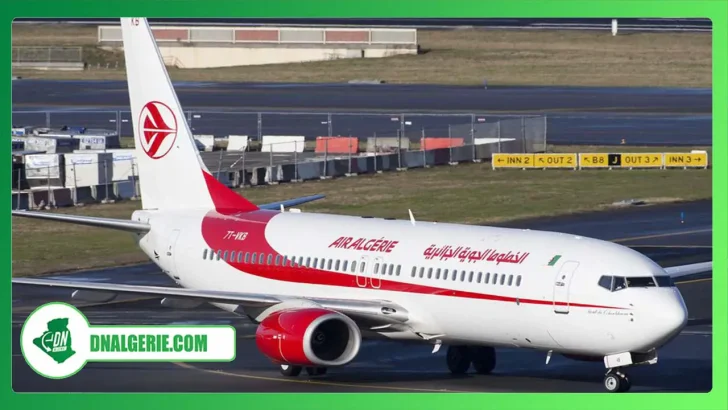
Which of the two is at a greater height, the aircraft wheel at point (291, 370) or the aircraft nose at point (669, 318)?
the aircraft nose at point (669, 318)

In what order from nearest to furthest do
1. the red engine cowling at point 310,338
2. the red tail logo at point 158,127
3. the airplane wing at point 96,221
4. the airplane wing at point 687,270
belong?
the red engine cowling at point 310,338 < the airplane wing at point 687,270 < the airplane wing at point 96,221 < the red tail logo at point 158,127

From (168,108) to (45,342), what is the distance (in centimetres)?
1649

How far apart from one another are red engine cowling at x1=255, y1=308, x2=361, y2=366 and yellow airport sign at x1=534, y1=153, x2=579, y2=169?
56351 mm

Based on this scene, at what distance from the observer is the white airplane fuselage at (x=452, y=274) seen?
37.3 metres

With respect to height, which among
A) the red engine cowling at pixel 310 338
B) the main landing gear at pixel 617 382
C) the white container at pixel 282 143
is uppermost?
the white container at pixel 282 143

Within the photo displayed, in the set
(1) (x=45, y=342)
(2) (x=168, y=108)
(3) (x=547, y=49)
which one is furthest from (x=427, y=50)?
(1) (x=45, y=342)

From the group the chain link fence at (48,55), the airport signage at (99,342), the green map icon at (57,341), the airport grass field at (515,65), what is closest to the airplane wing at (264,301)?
the airport signage at (99,342)

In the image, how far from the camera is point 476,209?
78625mm

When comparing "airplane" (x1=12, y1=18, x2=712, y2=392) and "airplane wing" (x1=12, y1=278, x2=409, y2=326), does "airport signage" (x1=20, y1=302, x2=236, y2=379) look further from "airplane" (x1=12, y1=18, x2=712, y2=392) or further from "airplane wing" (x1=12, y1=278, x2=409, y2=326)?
"airplane wing" (x1=12, y1=278, x2=409, y2=326)

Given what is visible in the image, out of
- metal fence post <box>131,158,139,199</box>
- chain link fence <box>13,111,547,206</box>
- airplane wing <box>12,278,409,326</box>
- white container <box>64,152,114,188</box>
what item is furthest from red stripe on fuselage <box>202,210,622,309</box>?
white container <box>64,152,114,188</box>

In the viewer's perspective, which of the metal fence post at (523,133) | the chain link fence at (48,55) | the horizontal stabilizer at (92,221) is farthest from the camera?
the chain link fence at (48,55)

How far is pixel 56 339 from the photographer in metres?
33.4

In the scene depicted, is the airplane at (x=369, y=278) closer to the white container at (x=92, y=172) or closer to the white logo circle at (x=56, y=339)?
the white logo circle at (x=56, y=339)

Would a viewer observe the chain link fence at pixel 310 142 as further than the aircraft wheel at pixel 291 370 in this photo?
Yes
